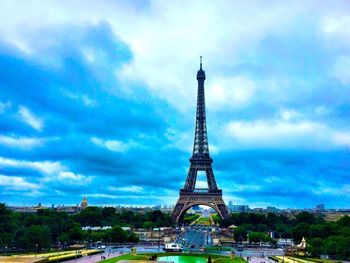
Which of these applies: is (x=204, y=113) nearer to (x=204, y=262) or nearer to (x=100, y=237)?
(x=100, y=237)

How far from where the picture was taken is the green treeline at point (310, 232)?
5550 cm

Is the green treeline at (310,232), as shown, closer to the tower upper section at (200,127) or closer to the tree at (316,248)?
the tree at (316,248)

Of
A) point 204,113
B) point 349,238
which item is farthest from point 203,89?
point 349,238

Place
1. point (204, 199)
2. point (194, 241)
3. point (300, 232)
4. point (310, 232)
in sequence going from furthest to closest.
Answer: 1. point (204, 199)
2. point (194, 241)
3. point (300, 232)
4. point (310, 232)

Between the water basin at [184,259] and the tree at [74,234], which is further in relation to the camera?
the tree at [74,234]

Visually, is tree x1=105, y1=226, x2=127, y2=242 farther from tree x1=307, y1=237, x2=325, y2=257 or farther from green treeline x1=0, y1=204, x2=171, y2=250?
tree x1=307, y1=237, x2=325, y2=257

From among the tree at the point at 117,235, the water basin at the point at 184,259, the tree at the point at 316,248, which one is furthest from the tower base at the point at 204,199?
the water basin at the point at 184,259

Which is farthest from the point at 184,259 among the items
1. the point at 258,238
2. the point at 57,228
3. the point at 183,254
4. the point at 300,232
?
the point at 300,232

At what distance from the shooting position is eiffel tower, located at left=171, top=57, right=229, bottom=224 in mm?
106688

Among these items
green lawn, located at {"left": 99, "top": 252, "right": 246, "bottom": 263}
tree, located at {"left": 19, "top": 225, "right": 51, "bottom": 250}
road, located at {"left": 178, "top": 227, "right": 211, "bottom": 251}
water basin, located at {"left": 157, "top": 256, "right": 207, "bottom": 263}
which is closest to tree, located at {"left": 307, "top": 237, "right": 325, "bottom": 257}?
green lawn, located at {"left": 99, "top": 252, "right": 246, "bottom": 263}

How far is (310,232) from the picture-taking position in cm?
7788

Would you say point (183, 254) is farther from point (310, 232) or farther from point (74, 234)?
point (310, 232)

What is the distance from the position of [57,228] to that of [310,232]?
137ft

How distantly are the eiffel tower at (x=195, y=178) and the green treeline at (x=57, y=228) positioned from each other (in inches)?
387
